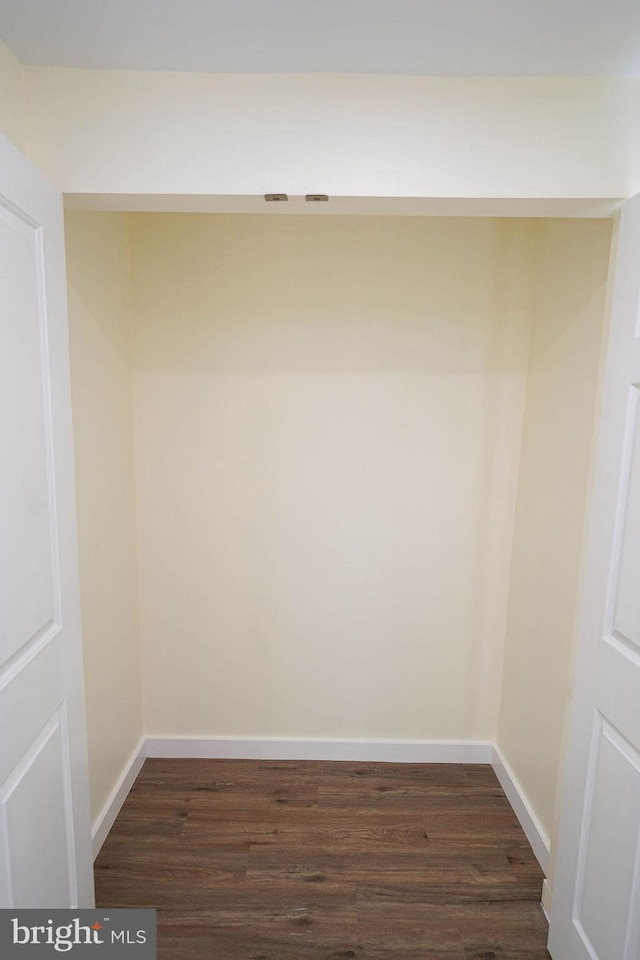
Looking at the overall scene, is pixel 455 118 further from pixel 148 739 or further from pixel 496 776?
pixel 148 739

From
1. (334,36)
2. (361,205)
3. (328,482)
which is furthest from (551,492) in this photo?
(334,36)

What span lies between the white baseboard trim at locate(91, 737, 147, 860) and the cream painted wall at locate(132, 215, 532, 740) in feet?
0.52

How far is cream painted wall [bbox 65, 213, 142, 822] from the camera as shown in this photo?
5.74 ft

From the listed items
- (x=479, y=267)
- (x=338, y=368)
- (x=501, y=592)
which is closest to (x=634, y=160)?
(x=479, y=267)

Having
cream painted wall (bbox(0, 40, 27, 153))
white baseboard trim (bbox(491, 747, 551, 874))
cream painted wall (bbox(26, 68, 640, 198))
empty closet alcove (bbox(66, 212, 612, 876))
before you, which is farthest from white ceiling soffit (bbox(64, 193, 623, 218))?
white baseboard trim (bbox(491, 747, 551, 874))

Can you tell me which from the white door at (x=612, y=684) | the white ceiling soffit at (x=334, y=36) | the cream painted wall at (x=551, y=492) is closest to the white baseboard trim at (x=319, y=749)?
the cream painted wall at (x=551, y=492)

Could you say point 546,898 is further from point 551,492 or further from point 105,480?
point 105,480

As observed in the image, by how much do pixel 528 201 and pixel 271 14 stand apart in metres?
0.73

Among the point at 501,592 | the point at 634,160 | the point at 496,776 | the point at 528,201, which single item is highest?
the point at 634,160

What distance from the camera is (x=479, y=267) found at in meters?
2.11

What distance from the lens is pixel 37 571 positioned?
1.19 metres

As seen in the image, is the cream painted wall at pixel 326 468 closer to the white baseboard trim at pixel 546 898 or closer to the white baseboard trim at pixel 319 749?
the white baseboard trim at pixel 319 749

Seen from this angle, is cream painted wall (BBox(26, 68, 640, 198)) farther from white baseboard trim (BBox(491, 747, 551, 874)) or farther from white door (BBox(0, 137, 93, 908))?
white baseboard trim (BBox(491, 747, 551, 874))

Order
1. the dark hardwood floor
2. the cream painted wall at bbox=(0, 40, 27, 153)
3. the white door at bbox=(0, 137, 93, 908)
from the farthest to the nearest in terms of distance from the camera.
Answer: the dark hardwood floor, the cream painted wall at bbox=(0, 40, 27, 153), the white door at bbox=(0, 137, 93, 908)
